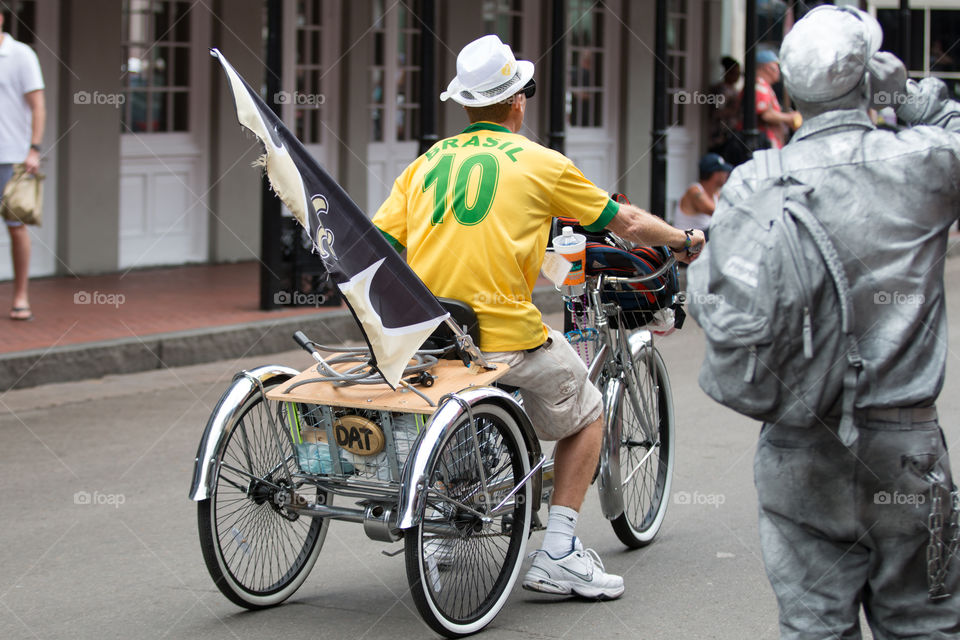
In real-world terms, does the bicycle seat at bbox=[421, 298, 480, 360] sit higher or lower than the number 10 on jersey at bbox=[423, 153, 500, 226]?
lower

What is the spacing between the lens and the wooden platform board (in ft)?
13.0

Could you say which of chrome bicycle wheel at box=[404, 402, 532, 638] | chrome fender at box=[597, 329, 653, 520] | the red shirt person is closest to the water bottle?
chrome fender at box=[597, 329, 653, 520]

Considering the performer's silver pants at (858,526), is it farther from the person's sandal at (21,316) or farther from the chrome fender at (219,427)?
the person's sandal at (21,316)

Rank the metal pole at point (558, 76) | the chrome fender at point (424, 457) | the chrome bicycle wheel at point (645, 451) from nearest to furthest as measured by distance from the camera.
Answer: the chrome fender at point (424, 457), the chrome bicycle wheel at point (645, 451), the metal pole at point (558, 76)

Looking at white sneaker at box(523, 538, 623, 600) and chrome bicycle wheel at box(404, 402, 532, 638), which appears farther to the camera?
white sneaker at box(523, 538, 623, 600)

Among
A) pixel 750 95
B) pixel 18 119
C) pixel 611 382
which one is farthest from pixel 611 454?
pixel 750 95

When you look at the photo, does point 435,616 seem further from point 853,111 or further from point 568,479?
point 853,111

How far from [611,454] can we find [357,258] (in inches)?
54.5

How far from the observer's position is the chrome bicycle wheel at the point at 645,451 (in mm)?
5039

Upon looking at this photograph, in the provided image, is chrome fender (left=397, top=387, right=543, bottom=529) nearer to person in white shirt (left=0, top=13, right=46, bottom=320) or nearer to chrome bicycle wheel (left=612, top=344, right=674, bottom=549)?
chrome bicycle wheel (left=612, top=344, right=674, bottom=549)

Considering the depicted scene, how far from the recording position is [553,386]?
4.36m

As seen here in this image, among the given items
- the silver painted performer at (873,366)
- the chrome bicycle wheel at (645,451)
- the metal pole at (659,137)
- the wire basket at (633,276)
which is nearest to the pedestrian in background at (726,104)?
the metal pole at (659,137)

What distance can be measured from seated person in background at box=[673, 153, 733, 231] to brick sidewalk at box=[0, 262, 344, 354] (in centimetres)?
312

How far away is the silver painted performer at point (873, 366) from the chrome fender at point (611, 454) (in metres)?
1.91
